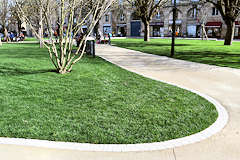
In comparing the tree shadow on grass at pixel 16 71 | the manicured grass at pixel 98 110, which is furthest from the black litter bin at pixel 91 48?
the manicured grass at pixel 98 110

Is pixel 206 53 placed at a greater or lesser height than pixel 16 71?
greater

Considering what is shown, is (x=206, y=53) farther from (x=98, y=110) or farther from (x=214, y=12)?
(x=214, y=12)

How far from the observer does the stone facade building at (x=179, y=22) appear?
146 feet

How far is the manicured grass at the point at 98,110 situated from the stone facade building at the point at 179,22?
35.6 meters

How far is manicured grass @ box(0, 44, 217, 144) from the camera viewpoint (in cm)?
418

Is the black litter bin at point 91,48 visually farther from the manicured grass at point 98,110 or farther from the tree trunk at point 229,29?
the tree trunk at point 229,29

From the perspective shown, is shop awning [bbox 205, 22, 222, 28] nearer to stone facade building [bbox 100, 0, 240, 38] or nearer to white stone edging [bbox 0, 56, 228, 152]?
stone facade building [bbox 100, 0, 240, 38]

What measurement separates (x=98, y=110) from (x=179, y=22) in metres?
48.2

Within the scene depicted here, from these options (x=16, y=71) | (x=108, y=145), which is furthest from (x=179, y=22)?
(x=108, y=145)

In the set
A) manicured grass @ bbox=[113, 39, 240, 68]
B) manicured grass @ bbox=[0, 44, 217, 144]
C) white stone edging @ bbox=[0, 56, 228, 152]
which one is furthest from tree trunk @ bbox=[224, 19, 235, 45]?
white stone edging @ bbox=[0, 56, 228, 152]

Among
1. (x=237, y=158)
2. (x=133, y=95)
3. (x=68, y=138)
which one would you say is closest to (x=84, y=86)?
(x=133, y=95)

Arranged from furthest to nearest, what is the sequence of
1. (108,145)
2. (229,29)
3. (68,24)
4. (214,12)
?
(214,12), (229,29), (68,24), (108,145)

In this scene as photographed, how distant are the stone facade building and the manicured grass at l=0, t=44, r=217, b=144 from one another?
117 ft

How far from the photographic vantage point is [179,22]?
4988cm
